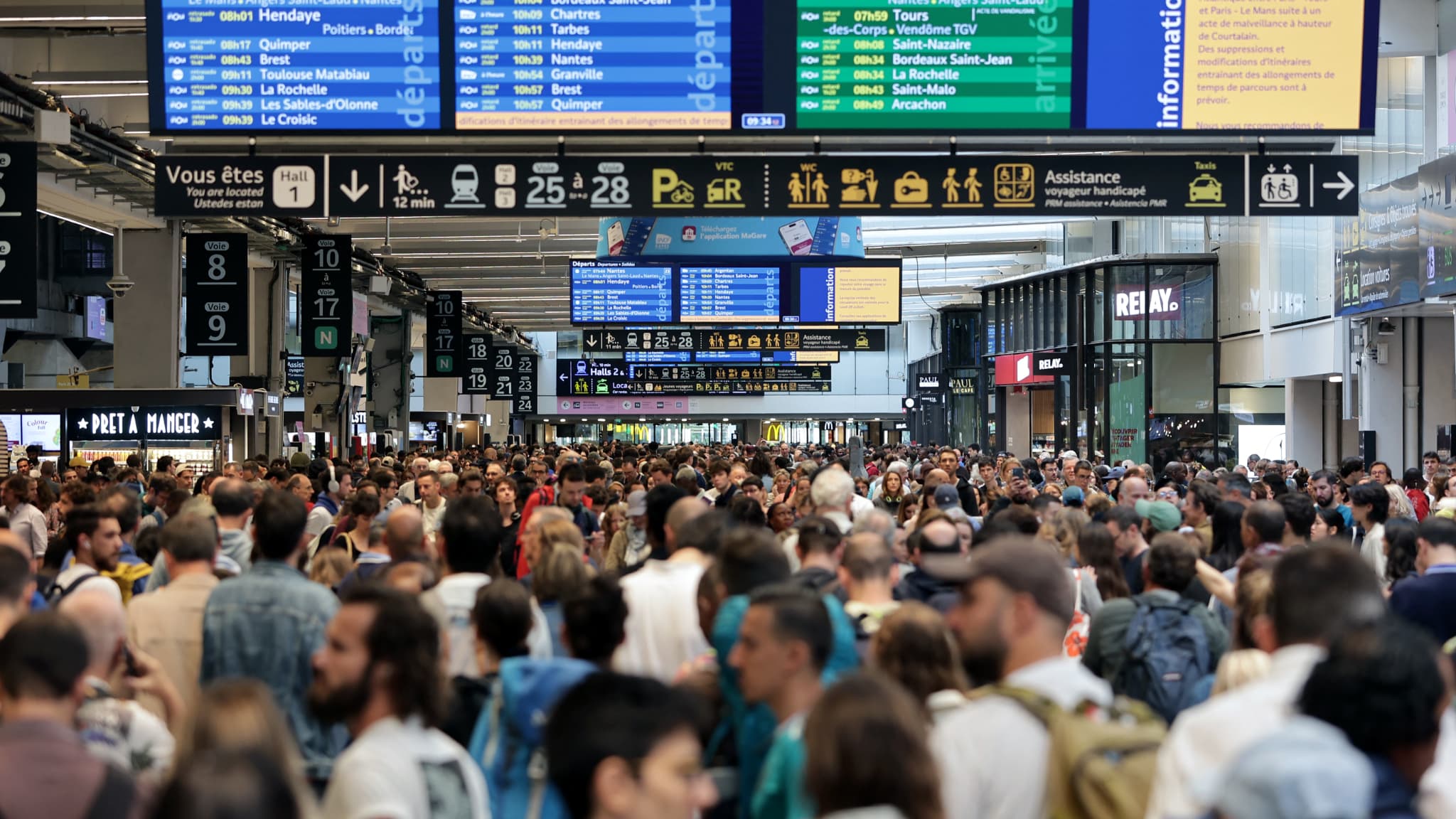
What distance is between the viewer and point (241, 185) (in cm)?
1074

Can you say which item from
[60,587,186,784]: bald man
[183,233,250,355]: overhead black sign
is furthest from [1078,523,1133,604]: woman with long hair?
[183,233,250,355]: overhead black sign

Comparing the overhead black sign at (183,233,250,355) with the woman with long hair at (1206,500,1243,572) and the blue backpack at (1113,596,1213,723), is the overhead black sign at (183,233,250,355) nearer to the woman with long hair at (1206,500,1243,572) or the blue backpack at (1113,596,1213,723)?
the woman with long hair at (1206,500,1243,572)

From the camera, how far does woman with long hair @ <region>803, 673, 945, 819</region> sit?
282cm

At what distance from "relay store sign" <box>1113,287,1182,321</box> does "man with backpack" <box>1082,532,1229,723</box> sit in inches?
967

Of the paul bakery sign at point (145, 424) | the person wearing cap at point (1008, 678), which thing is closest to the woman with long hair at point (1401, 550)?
the person wearing cap at point (1008, 678)

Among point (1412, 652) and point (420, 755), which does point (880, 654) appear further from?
point (1412, 652)

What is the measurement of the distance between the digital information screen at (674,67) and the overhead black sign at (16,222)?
2.96m

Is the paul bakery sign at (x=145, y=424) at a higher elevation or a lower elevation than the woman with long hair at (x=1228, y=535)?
higher

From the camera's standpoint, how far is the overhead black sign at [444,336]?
30.1 metres

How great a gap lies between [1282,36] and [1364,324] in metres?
11.4

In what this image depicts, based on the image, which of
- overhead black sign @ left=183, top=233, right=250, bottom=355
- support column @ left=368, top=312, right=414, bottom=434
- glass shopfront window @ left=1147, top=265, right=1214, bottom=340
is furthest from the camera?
support column @ left=368, top=312, right=414, bottom=434

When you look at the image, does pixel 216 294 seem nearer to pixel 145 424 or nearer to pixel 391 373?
pixel 145 424

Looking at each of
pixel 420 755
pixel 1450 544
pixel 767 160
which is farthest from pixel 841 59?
pixel 420 755

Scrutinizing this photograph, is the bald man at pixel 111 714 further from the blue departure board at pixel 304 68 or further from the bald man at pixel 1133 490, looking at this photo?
the bald man at pixel 1133 490
